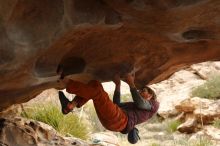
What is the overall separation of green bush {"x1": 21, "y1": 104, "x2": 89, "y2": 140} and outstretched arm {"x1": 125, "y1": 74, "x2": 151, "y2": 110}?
330cm

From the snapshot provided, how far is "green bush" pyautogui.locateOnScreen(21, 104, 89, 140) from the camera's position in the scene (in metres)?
9.13

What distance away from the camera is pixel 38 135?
21.0 ft

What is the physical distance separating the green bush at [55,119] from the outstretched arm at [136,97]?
10.8ft

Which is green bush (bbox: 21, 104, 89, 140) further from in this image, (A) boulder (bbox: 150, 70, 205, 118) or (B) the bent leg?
(A) boulder (bbox: 150, 70, 205, 118)

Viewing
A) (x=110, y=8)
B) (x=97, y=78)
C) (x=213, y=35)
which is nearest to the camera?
(x=110, y=8)

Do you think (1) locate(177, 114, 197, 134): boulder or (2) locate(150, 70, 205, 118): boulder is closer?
(1) locate(177, 114, 197, 134): boulder

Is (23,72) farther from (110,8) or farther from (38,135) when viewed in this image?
(38,135)

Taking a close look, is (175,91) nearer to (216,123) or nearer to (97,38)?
(216,123)

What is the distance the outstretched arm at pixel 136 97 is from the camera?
5680mm

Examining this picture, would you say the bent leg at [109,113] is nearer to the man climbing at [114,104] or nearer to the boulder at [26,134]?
the man climbing at [114,104]

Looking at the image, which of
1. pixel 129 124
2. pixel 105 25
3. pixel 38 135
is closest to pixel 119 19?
pixel 105 25

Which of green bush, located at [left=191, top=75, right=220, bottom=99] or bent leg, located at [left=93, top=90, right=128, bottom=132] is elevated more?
bent leg, located at [left=93, top=90, right=128, bottom=132]

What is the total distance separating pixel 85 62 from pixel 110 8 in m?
1.38

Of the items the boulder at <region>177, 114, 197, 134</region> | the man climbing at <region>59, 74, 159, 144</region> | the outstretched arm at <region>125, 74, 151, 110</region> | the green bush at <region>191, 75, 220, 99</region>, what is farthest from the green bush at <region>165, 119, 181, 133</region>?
the outstretched arm at <region>125, 74, 151, 110</region>
